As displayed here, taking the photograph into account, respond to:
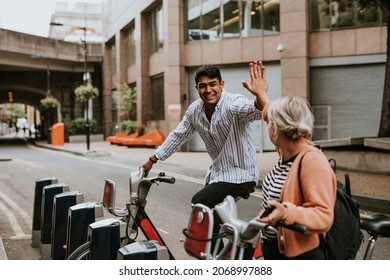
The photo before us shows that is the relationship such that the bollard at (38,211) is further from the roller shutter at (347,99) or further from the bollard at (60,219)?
the roller shutter at (347,99)

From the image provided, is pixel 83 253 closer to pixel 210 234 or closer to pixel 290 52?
pixel 210 234

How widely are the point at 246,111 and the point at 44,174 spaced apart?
9.07 metres

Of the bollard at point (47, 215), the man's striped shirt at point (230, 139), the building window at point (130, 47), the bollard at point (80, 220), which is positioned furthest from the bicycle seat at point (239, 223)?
the building window at point (130, 47)

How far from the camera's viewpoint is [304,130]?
197 centimetres

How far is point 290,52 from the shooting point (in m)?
17.8

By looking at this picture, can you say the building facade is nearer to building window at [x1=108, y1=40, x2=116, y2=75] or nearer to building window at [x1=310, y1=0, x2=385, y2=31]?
building window at [x1=310, y1=0, x2=385, y2=31]

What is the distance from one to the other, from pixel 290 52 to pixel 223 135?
15.3 m

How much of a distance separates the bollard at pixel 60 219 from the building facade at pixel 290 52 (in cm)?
1407

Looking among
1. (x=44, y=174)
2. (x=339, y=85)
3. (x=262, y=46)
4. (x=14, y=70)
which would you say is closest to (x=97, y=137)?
(x=14, y=70)

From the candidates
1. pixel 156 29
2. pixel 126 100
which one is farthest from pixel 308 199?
pixel 126 100

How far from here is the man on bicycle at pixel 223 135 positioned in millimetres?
3029

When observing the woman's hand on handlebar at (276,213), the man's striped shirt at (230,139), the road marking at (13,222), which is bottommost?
the road marking at (13,222)

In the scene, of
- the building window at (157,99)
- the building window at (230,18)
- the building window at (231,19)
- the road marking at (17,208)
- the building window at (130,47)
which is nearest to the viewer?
the road marking at (17,208)
